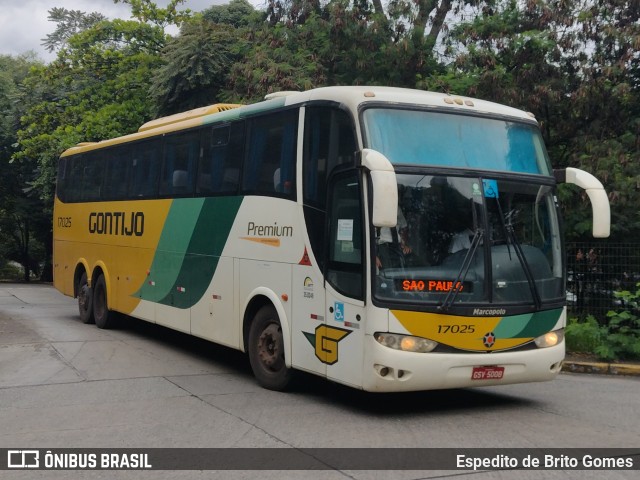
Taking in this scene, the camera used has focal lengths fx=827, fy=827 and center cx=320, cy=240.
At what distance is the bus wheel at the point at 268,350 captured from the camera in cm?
949

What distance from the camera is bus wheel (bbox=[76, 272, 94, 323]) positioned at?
16.5m

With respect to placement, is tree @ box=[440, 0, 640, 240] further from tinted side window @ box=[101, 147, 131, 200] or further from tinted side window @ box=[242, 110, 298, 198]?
tinted side window @ box=[242, 110, 298, 198]

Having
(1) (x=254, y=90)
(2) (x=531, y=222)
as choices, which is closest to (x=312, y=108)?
(2) (x=531, y=222)

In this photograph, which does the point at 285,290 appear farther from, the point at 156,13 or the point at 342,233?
the point at 156,13

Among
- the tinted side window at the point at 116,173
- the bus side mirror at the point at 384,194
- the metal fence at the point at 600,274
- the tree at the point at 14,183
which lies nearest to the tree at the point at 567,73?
the metal fence at the point at 600,274

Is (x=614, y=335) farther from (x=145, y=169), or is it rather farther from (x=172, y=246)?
Result: (x=145, y=169)

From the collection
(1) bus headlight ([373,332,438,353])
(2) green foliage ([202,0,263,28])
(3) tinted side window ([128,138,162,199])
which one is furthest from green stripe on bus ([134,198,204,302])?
(2) green foliage ([202,0,263,28])

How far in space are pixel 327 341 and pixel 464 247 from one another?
5.59 feet

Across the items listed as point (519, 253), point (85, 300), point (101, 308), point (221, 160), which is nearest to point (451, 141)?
point (519, 253)

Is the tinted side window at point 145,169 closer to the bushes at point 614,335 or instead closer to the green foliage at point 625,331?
the bushes at point 614,335

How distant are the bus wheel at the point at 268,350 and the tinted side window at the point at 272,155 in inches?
57.8

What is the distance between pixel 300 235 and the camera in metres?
9.06

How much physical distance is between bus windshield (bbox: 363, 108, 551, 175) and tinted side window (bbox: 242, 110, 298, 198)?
145 centimetres

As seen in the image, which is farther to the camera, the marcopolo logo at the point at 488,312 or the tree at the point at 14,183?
the tree at the point at 14,183
